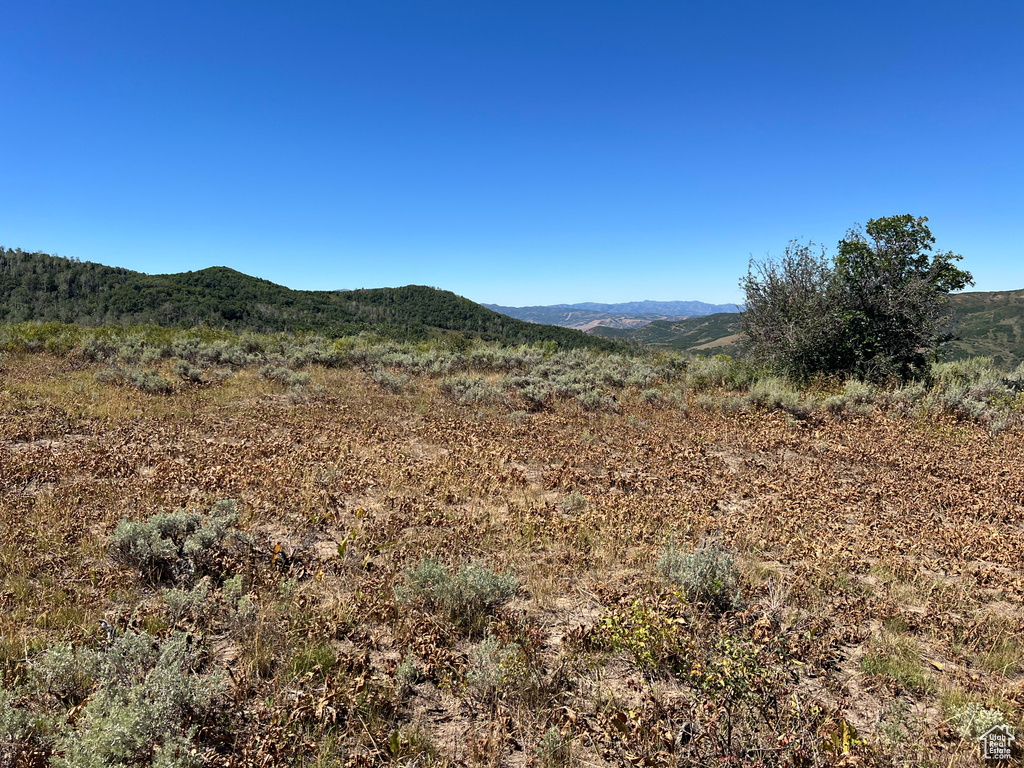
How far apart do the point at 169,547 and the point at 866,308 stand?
655 inches

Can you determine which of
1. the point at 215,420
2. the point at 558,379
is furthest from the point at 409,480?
the point at 558,379

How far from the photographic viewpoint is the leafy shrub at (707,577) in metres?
3.94

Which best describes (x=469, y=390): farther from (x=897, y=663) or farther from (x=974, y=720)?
(x=974, y=720)

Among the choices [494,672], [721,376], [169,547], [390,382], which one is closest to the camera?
[494,672]

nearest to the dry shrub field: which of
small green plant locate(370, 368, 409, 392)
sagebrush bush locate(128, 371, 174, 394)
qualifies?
sagebrush bush locate(128, 371, 174, 394)

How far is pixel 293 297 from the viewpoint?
104 meters

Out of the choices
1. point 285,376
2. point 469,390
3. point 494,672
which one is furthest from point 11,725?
point 285,376

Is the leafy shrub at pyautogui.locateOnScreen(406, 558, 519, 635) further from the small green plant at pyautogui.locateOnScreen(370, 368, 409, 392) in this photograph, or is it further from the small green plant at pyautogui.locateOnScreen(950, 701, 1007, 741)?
the small green plant at pyautogui.locateOnScreen(370, 368, 409, 392)

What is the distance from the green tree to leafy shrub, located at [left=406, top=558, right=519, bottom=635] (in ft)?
42.0

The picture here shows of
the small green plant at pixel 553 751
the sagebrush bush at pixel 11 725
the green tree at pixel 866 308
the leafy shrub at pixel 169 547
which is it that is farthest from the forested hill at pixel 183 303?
the sagebrush bush at pixel 11 725

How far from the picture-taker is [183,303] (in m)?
79.6

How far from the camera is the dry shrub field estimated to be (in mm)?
2656

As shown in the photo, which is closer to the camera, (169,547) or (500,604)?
(500,604)

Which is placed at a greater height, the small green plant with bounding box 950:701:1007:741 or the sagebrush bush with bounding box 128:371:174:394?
the sagebrush bush with bounding box 128:371:174:394
